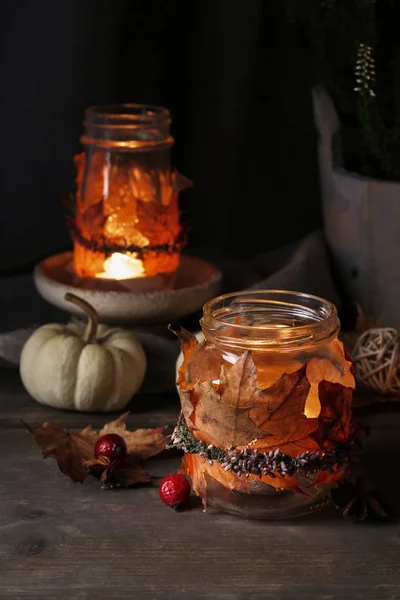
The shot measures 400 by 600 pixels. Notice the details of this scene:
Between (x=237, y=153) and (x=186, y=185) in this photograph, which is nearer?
(x=186, y=185)

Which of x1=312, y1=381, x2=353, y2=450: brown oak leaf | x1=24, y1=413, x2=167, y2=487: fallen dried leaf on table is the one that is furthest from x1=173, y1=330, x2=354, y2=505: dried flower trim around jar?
x1=24, y1=413, x2=167, y2=487: fallen dried leaf on table

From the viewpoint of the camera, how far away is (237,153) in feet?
5.11

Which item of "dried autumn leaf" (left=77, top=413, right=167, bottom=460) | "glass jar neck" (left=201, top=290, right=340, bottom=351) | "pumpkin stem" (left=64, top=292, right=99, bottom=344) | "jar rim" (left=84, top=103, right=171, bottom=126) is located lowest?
"dried autumn leaf" (left=77, top=413, right=167, bottom=460)

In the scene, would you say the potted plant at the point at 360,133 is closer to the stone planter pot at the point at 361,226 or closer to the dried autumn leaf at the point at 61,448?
the stone planter pot at the point at 361,226

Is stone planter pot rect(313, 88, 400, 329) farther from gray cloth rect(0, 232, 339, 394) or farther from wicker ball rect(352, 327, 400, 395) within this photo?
wicker ball rect(352, 327, 400, 395)

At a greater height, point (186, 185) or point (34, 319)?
point (186, 185)

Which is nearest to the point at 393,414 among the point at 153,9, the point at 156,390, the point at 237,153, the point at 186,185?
the point at 156,390

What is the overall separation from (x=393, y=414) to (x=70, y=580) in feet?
1.72

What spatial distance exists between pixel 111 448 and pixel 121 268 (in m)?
0.40

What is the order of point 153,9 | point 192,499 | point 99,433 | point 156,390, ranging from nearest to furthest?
point 192,499 → point 99,433 → point 156,390 → point 153,9

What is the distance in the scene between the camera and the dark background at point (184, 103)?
55.5 inches

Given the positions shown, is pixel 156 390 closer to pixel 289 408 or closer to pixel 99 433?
pixel 99 433

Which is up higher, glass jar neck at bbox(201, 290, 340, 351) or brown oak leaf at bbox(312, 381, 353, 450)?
glass jar neck at bbox(201, 290, 340, 351)

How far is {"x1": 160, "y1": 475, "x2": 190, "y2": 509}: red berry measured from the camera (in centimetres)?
90
